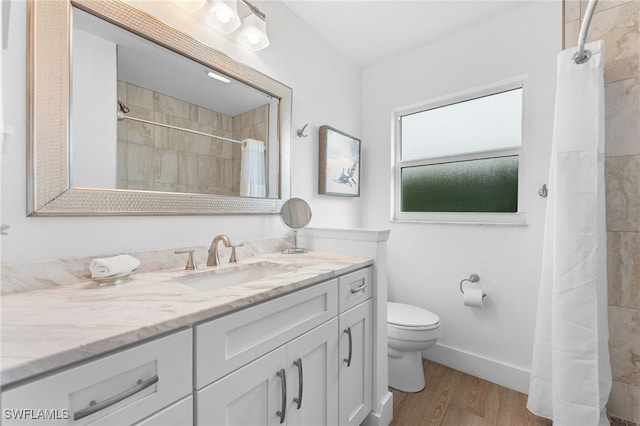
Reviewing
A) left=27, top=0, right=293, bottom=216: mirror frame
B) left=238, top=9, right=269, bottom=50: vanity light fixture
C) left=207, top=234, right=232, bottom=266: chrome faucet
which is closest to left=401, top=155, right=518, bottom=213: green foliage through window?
left=238, top=9, right=269, bottom=50: vanity light fixture

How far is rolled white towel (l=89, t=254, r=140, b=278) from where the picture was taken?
2.99 feet

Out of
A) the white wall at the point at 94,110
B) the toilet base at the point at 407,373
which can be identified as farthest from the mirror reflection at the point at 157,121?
the toilet base at the point at 407,373

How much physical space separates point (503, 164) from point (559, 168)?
53 centimetres

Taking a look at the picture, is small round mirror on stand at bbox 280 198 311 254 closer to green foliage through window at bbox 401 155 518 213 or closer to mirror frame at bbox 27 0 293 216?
mirror frame at bbox 27 0 293 216

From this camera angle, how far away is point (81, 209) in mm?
989

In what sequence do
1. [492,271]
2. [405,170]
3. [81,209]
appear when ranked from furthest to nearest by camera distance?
[405,170], [492,271], [81,209]

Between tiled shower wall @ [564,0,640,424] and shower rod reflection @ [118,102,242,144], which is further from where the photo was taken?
tiled shower wall @ [564,0,640,424]

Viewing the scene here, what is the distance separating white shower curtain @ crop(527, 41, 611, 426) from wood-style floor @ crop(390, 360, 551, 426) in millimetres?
218

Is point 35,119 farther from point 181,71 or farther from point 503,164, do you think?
point 503,164

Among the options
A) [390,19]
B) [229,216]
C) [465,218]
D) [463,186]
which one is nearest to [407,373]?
[465,218]

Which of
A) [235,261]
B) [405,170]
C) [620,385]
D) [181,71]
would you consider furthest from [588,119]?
[181,71]

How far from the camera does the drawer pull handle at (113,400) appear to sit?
0.54 metres

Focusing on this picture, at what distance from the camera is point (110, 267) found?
92cm

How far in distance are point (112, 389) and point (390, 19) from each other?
2.33 m
